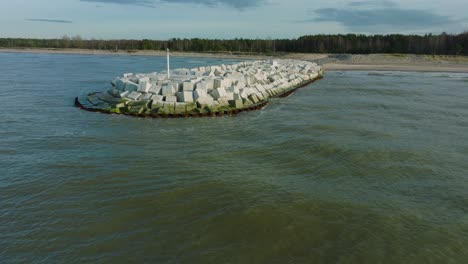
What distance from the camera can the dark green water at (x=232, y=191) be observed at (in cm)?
470

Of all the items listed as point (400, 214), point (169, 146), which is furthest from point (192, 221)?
point (169, 146)

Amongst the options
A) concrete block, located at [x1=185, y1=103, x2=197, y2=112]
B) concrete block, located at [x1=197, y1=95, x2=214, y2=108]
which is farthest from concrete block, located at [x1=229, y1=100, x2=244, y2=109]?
concrete block, located at [x1=185, y1=103, x2=197, y2=112]

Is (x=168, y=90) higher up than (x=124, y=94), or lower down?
higher up

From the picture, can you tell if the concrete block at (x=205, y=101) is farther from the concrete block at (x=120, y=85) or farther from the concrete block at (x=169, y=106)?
the concrete block at (x=120, y=85)

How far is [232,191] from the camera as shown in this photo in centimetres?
646

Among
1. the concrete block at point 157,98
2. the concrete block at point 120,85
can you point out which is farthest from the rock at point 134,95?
the concrete block at point 120,85

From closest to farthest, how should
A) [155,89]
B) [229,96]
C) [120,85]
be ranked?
[155,89]
[229,96]
[120,85]

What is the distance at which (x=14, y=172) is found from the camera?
7.31m

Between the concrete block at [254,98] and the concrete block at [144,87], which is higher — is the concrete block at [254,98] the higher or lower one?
the lower one

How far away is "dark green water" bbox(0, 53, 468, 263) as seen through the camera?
185 inches

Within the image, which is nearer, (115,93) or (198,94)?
(198,94)

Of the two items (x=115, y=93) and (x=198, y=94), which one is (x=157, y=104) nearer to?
(x=198, y=94)

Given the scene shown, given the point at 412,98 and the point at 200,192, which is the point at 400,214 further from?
the point at 412,98

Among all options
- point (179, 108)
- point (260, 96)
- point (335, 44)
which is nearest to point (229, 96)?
point (260, 96)
